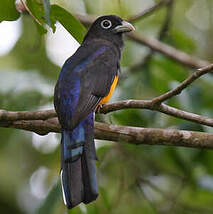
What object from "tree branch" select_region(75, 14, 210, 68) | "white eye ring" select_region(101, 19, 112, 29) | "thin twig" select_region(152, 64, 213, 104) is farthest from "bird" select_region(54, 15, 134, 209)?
"tree branch" select_region(75, 14, 210, 68)

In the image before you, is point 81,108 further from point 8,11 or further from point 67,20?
point 8,11

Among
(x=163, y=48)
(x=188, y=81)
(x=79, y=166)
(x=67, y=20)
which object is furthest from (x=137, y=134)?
(x=163, y=48)

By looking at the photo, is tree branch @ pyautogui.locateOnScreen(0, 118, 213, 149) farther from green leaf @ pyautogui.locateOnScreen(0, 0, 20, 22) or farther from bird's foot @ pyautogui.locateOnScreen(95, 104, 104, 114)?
green leaf @ pyautogui.locateOnScreen(0, 0, 20, 22)

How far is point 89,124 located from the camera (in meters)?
4.18

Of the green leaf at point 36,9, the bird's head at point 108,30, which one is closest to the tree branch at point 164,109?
the green leaf at point 36,9

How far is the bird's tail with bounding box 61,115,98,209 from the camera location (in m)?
3.84

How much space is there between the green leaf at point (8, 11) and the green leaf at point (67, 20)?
0.80ft

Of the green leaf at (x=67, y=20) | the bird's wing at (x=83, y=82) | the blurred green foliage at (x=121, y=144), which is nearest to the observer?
the green leaf at (x=67, y=20)

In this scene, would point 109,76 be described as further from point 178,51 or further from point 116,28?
point 178,51

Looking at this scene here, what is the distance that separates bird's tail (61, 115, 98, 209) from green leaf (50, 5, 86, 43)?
0.73 meters

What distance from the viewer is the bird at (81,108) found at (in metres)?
3.88

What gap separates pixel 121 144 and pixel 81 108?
1.79 metres

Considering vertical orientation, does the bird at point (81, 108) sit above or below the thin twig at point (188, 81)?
below

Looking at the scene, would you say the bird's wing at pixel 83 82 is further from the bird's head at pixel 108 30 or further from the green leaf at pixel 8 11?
the green leaf at pixel 8 11
